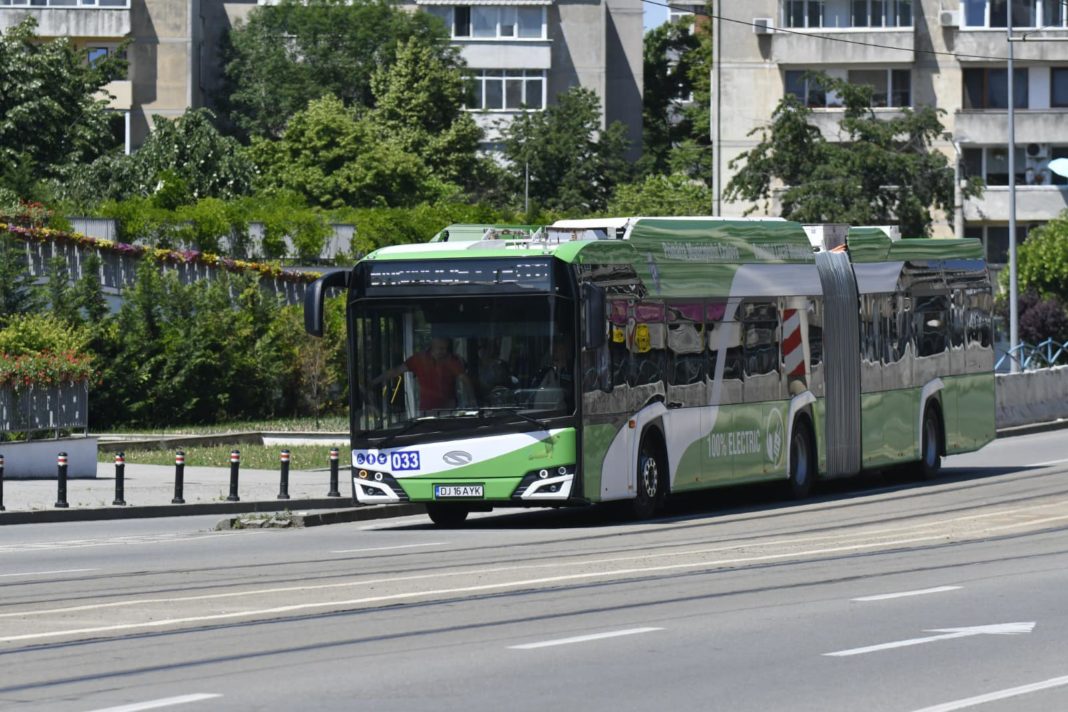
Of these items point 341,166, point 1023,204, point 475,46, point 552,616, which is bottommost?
point 552,616

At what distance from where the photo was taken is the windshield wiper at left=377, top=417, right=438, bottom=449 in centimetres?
2047

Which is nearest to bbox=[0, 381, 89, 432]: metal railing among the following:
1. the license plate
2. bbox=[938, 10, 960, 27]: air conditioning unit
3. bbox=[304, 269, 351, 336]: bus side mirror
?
bbox=[304, 269, 351, 336]: bus side mirror

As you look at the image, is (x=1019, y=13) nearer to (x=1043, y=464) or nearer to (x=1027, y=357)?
(x=1027, y=357)

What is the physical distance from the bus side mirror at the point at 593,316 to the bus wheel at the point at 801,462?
5426mm

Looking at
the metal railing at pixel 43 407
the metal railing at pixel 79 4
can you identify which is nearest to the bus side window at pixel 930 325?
the metal railing at pixel 43 407

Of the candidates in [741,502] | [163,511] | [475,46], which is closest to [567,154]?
[475,46]

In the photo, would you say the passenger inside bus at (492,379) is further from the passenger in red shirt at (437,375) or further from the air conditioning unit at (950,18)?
the air conditioning unit at (950,18)

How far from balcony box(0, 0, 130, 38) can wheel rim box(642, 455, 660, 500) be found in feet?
203

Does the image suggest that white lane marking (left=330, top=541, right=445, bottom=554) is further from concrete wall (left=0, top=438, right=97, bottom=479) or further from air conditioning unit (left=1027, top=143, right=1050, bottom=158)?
air conditioning unit (left=1027, top=143, right=1050, bottom=158)

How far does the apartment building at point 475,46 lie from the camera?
263 ft

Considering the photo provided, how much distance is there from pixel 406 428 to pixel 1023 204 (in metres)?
58.9

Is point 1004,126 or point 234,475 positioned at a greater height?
point 1004,126

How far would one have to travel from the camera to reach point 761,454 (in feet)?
78.8

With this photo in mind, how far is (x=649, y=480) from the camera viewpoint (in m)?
21.9
